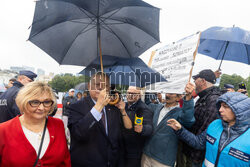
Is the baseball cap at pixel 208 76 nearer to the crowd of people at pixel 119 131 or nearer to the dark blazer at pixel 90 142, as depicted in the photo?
the crowd of people at pixel 119 131

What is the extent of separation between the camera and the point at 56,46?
2535 millimetres

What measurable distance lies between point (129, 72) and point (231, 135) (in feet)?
5.20

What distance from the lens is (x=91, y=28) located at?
100 inches

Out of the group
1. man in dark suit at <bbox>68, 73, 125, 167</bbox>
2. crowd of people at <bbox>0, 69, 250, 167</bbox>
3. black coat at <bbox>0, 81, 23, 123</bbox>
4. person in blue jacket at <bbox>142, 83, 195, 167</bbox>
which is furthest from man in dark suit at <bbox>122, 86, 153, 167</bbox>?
black coat at <bbox>0, 81, 23, 123</bbox>

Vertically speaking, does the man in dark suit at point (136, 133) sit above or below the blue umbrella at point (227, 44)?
below

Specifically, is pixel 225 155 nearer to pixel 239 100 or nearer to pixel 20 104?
pixel 239 100

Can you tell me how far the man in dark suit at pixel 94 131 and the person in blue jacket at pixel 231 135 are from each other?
117 centimetres

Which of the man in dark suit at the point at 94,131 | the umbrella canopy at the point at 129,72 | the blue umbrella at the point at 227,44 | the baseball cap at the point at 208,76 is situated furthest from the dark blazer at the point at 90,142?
the blue umbrella at the point at 227,44

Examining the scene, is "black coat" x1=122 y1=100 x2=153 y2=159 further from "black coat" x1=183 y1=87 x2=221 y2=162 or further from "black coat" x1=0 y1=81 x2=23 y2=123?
"black coat" x1=0 y1=81 x2=23 y2=123

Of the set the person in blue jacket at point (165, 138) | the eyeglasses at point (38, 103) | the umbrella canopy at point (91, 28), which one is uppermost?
the umbrella canopy at point (91, 28)

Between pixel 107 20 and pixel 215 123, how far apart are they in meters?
1.97

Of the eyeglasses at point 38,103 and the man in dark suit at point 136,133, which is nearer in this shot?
the eyeglasses at point 38,103

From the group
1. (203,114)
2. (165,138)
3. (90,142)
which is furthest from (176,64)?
(90,142)

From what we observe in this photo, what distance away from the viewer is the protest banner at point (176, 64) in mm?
2342
